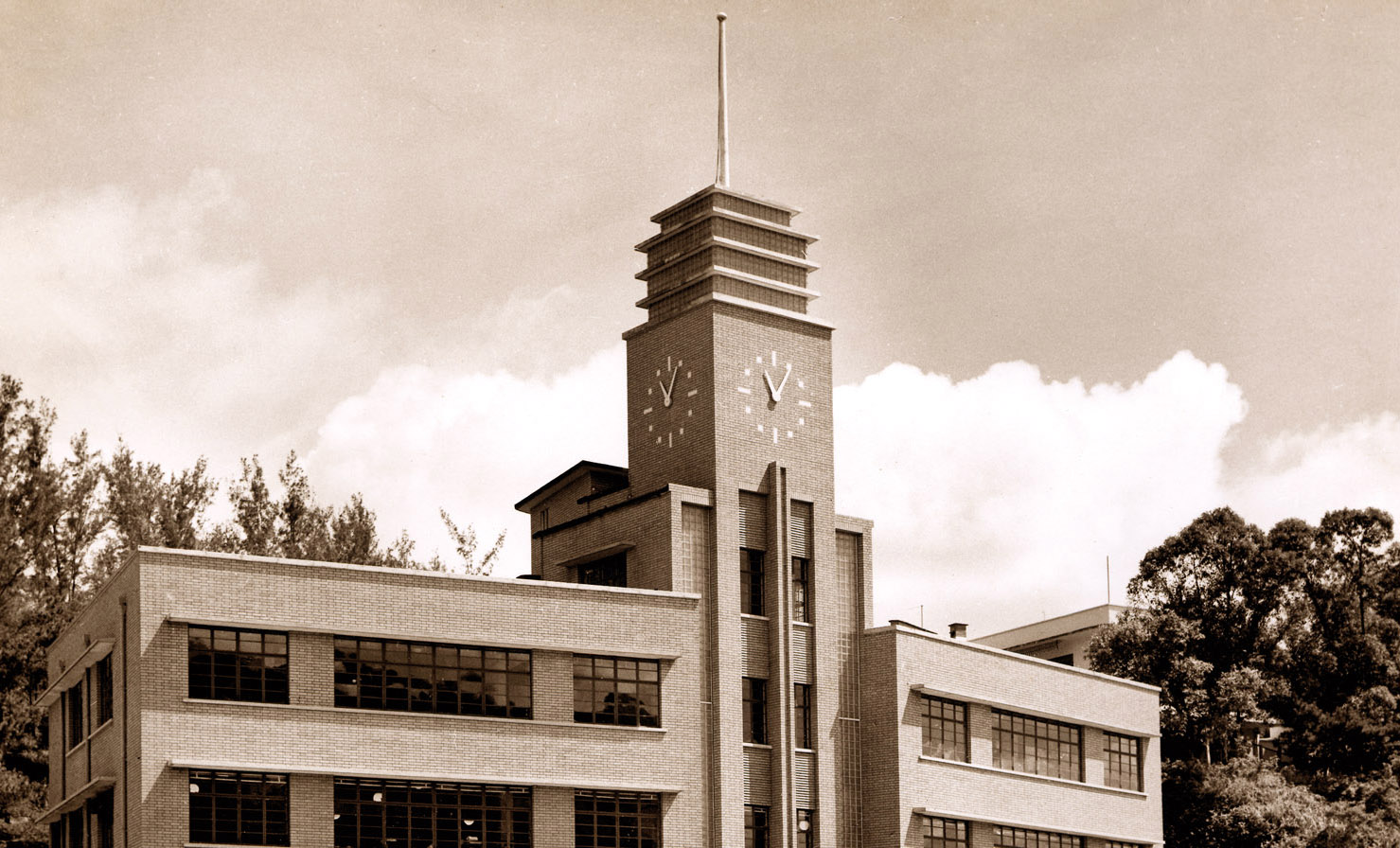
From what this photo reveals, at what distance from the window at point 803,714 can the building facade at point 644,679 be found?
7 centimetres

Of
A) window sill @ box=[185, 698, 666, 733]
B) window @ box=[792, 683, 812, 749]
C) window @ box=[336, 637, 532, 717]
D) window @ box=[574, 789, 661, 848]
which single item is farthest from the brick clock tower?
window @ box=[336, 637, 532, 717]

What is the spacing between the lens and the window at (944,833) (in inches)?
1966

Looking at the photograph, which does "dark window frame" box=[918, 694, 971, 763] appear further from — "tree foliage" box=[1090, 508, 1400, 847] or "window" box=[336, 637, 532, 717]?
"tree foliage" box=[1090, 508, 1400, 847]

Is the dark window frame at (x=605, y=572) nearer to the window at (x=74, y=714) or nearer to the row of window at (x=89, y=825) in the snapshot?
the row of window at (x=89, y=825)

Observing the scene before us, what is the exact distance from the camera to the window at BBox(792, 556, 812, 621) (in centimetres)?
4909

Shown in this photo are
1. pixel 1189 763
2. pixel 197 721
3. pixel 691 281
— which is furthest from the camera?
pixel 1189 763

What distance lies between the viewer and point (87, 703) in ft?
153

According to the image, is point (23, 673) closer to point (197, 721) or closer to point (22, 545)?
point (22, 545)

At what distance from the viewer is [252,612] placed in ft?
138

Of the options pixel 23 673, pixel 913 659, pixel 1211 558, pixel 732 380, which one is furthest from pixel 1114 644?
pixel 23 673

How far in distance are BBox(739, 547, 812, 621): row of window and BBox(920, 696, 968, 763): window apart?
383 centimetres

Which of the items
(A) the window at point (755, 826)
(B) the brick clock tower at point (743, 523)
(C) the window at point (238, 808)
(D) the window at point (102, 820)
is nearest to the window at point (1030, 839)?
(B) the brick clock tower at point (743, 523)

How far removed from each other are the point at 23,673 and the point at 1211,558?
3774 cm

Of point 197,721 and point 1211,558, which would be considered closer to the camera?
point 197,721
